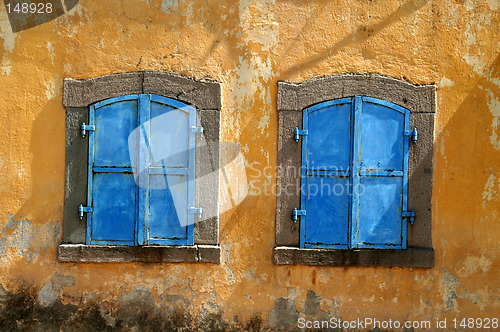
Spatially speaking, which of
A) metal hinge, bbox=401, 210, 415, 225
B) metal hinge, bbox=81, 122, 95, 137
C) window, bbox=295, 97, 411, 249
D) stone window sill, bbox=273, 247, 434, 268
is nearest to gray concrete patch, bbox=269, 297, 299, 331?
stone window sill, bbox=273, 247, 434, 268

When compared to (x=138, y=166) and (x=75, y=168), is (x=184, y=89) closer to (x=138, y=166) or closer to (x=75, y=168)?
(x=138, y=166)

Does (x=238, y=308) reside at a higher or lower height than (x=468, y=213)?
lower

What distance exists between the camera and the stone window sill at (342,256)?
4.89 m

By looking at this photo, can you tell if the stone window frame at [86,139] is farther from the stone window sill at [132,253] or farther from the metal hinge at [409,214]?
the metal hinge at [409,214]

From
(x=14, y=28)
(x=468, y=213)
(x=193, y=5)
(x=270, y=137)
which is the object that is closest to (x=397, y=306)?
(x=468, y=213)

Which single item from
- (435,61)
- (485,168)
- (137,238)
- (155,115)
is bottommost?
(137,238)

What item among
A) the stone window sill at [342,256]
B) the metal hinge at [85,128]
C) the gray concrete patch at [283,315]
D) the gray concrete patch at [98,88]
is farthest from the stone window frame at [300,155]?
the metal hinge at [85,128]

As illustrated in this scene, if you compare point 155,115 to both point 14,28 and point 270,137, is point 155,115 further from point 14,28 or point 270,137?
point 14,28

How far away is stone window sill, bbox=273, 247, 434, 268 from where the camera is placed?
192 inches

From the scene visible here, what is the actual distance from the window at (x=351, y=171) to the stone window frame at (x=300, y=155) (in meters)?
0.07

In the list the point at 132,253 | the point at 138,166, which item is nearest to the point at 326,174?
the point at 138,166

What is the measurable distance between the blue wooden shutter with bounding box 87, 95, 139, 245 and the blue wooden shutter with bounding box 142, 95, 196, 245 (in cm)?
18

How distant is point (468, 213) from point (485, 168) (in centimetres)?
49

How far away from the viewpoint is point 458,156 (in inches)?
194
